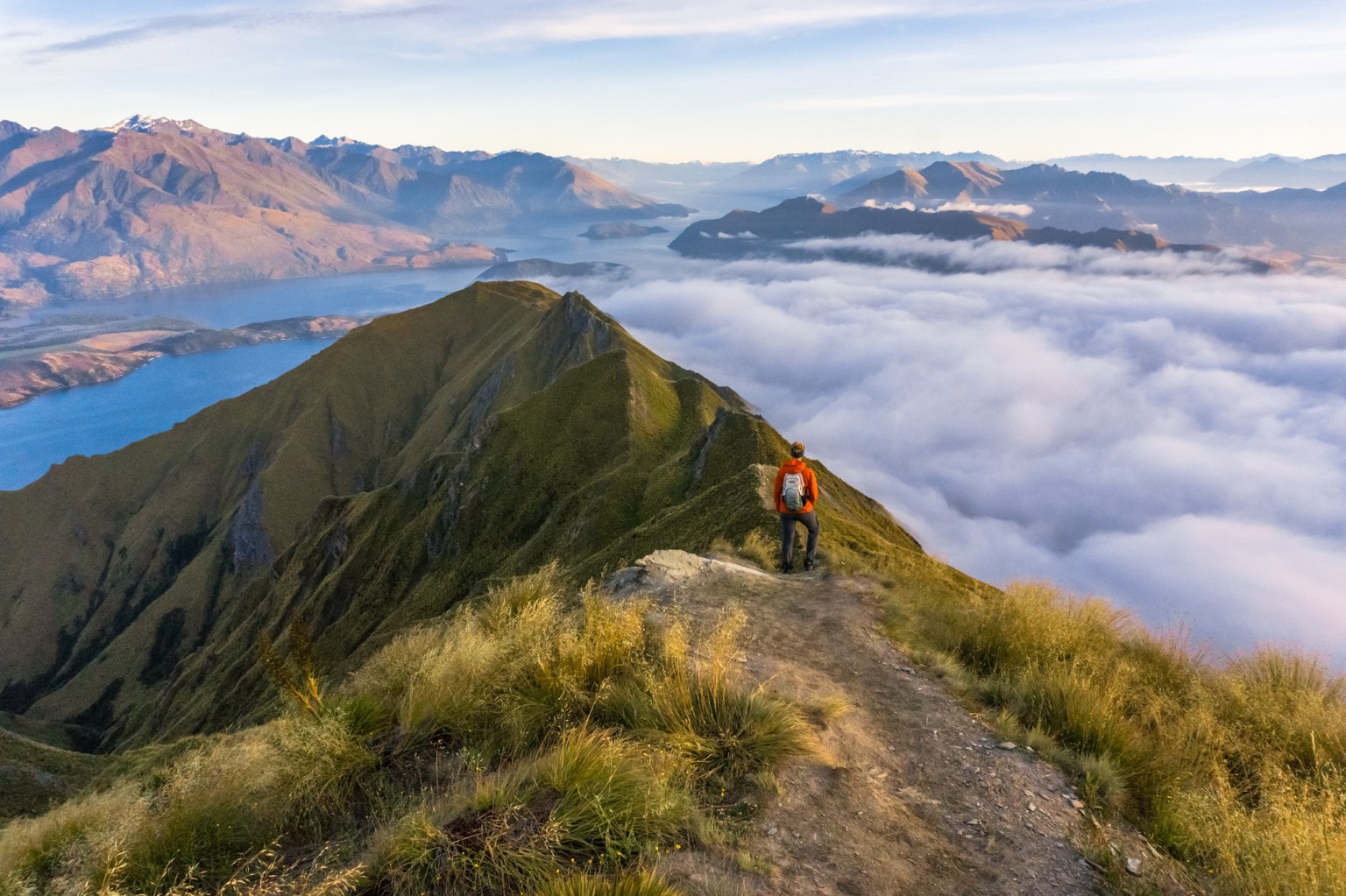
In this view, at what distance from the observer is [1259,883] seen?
5027 millimetres

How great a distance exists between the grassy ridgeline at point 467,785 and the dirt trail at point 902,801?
0.63 m

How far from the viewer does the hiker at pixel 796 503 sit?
1678 cm

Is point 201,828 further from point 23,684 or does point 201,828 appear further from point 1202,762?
point 23,684

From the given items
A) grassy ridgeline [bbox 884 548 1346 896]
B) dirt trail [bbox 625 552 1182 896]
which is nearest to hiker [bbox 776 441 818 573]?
grassy ridgeline [bbox 884 548 1346 896]

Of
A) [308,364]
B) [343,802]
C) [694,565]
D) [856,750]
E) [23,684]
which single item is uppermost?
[343,802]

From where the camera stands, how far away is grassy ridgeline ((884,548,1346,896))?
5484 mm

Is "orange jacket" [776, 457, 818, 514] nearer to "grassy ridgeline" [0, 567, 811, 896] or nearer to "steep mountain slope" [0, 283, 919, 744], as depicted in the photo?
"grassy ridgeline" [0, 567, 811, 896]

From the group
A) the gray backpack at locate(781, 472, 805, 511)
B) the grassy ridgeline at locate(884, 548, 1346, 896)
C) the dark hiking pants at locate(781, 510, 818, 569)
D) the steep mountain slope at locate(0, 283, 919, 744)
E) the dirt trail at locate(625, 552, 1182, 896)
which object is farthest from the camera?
the steep mountain slope at locate(0, 283, 919, 744)

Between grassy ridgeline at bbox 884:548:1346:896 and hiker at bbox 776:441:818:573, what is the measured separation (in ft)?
15.1

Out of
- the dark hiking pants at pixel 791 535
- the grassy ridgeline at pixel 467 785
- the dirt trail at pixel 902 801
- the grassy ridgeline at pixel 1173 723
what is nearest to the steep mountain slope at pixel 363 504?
the dark hiking pants at pixel 791 535

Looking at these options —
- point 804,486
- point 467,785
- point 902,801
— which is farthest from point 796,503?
point 467,785

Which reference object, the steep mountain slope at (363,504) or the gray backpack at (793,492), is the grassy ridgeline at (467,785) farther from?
the steep mountain slope at (363,504)

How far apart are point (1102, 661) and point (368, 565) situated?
95.6 metres

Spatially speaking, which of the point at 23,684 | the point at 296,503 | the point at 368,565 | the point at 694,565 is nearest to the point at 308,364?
the point at 296,503
